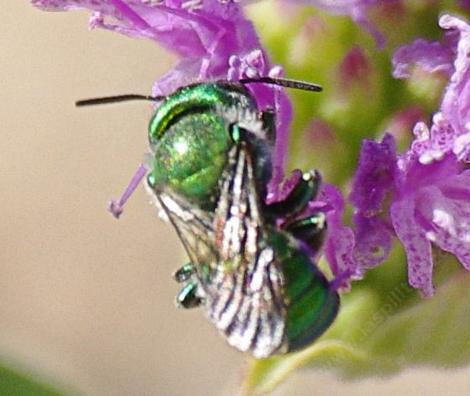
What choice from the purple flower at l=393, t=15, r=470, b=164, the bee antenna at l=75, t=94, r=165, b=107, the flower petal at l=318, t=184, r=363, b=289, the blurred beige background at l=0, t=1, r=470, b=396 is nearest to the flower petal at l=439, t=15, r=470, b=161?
the purple flower at l=393, t=15, r=470, b=164

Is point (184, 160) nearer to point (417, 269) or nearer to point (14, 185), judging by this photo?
point (417, 269)

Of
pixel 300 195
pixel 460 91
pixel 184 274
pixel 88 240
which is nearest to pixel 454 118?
pixel 460 91

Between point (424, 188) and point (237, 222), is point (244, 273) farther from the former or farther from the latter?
point (424, 188)

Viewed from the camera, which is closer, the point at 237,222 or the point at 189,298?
the point at 237,222

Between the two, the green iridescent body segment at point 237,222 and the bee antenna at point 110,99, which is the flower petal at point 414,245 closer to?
the green iridescent body segment at point 237,222

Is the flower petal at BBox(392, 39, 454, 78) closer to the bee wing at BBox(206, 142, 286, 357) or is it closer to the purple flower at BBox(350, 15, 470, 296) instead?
the purple flower at BBox(350, 15, 470, 296)

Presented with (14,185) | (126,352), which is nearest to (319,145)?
(126,352)

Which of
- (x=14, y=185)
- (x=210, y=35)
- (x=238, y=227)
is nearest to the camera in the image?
(x=238, y=227)
